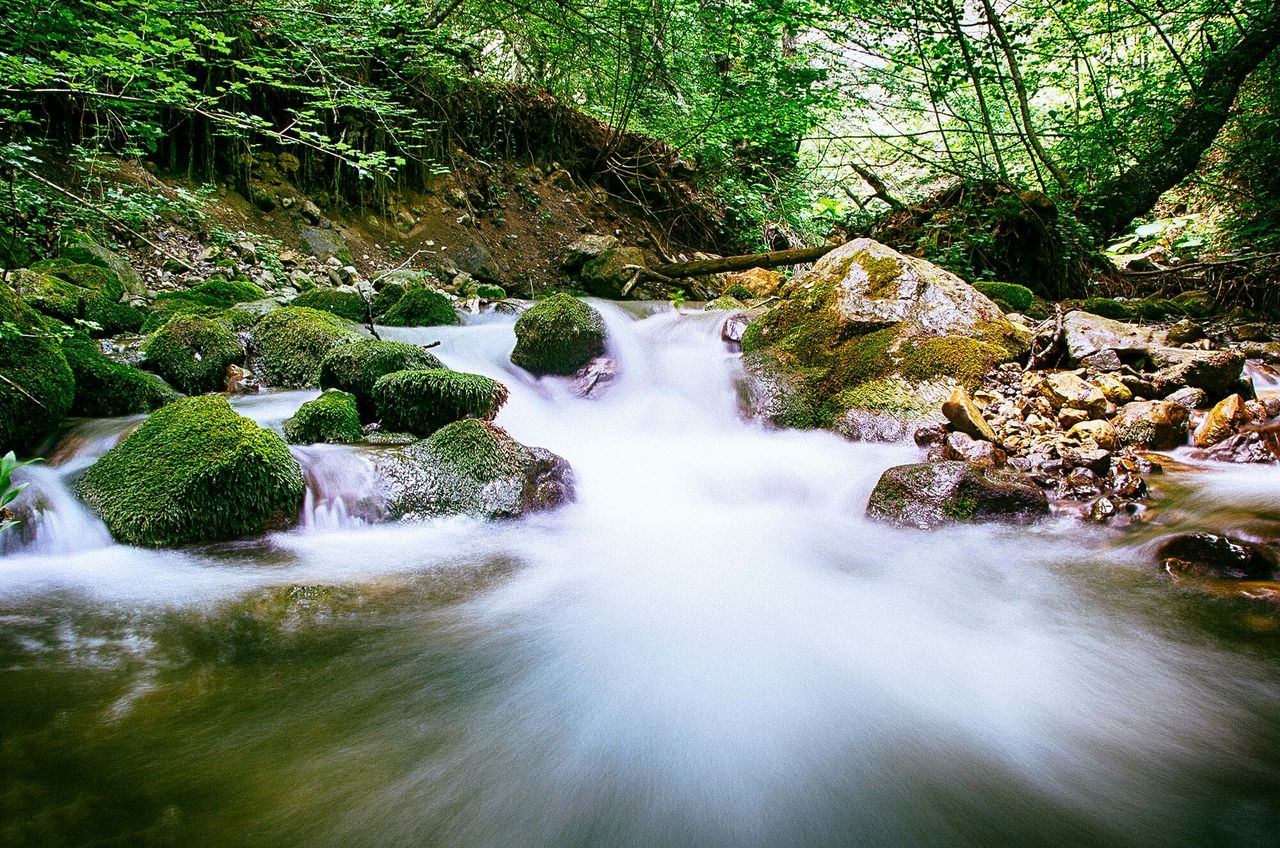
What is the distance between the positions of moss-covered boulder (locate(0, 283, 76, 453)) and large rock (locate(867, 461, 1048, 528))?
5.05 metres

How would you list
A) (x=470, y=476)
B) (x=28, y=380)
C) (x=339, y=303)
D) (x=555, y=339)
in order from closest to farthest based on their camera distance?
(x=28, y=380), (x=470, y=476), (x=555, y=339), (x=339, y=303)

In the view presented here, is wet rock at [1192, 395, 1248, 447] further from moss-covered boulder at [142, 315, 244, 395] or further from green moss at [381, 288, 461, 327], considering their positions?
moss-covered boulder at [142, 315, 244, 395]

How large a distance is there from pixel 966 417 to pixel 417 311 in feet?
21.0

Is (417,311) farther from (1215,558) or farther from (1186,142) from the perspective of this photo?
(1186,142)

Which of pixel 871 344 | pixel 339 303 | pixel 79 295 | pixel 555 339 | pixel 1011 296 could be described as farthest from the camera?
pixel 1011 296

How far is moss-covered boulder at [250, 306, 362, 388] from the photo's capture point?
19.3 ft

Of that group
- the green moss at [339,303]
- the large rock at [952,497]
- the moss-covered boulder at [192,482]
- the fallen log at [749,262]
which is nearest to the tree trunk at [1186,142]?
the fallen log at [749,262]

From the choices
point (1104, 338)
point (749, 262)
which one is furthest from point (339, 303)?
point (1104, 338)

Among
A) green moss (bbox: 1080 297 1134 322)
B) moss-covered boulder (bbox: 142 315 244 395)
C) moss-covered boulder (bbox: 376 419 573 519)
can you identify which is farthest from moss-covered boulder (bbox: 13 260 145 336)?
green moss (bbox: 1080 297 1134 322)

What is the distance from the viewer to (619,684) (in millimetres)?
2430

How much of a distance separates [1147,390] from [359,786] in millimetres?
6146

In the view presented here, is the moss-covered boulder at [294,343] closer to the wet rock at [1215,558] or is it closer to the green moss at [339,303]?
the green moss at [339,303]

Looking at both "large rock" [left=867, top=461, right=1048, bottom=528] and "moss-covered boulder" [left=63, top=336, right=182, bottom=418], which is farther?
"moss-covered boulder" [left=63, top=336, right=182, bottom=418]

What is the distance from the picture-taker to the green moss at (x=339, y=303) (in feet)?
24.5
